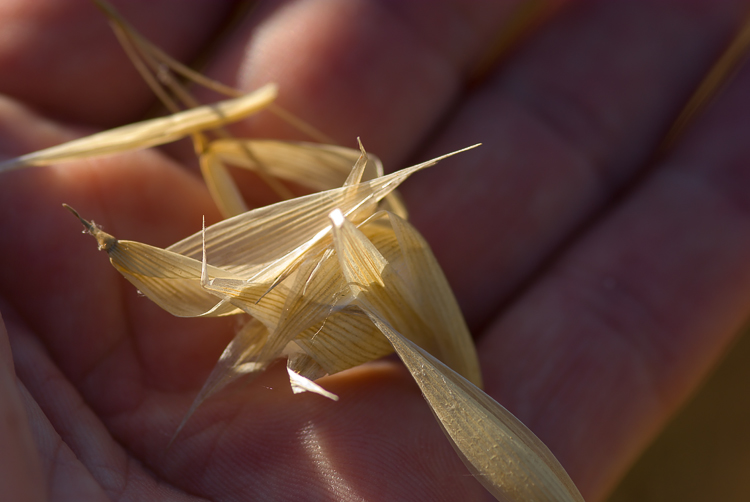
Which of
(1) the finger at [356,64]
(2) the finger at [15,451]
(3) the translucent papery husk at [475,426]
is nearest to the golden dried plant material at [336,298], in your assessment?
(3) the translucent papery husk at [475,426]

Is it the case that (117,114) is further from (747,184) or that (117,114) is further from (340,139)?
(747,184)

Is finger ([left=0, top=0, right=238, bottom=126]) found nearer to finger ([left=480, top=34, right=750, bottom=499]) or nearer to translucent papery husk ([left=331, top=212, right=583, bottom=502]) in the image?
translucent papery husk ([left=331, top=212, right=583, bottom=502])

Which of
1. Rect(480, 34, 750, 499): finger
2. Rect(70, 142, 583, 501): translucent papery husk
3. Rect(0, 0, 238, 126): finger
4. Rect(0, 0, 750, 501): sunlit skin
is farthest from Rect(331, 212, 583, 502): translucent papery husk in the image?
Rect(0, 0, 238, 126): finger

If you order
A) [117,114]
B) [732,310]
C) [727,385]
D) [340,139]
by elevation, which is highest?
[117,114]

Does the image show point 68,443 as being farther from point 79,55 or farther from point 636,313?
point 636,313

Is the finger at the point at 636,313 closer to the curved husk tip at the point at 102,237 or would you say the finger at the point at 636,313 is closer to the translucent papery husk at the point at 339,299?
the translucent papery husk at the point at 339,299

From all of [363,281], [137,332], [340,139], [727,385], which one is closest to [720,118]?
[727,385]

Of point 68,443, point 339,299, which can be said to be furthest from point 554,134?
point 68,443
